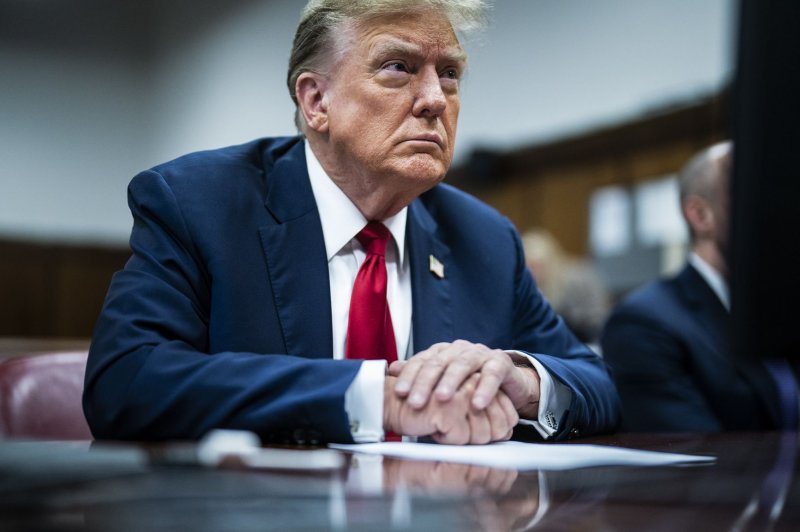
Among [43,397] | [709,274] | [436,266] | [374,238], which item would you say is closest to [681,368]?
[709,274]

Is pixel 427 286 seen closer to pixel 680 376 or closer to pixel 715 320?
pixel 680 376

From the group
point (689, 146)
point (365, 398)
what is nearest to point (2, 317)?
point (689, 146)

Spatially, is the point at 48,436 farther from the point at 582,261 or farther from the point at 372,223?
the point at 582,261

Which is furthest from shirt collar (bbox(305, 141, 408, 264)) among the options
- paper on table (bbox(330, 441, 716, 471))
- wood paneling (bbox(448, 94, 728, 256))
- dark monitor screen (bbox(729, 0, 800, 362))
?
wood paneling (bbox(448, 94, 728, 256))

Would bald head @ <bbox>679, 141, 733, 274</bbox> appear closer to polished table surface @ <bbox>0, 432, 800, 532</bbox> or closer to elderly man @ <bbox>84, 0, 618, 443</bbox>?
elderly man @ <bbox>84, 0, 618, 443</bbox>

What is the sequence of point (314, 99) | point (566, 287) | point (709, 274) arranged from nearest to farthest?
1. point (314, 99)
2. point (709, 274)
3. point (566, 287)

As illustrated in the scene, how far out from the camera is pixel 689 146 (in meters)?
6.40

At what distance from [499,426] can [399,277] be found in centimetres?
57

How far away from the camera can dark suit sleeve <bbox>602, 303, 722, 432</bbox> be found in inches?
88.2

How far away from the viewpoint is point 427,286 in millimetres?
1727

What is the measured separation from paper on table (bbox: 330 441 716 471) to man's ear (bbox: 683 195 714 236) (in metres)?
1.73

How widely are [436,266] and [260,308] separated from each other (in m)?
0.39

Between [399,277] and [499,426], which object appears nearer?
[499,426]

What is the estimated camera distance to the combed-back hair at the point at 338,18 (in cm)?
163
